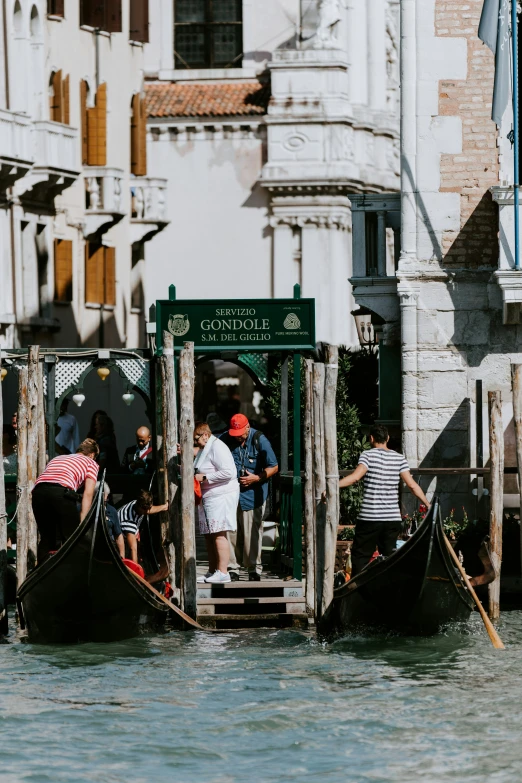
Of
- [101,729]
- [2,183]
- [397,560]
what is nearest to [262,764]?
[101,729]

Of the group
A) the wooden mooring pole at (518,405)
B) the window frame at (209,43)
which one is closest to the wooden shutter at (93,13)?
the window frame at (209,43)

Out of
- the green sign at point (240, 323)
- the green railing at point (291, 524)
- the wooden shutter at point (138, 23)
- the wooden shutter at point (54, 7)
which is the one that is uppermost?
the wooden shutter at point (138, 23)

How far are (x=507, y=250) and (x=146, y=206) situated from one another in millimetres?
13164

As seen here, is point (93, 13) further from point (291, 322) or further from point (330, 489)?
point (330, 489)

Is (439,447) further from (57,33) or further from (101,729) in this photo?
(57,33)

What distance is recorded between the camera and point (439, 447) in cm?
1617

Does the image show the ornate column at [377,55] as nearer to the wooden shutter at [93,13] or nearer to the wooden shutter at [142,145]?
the wooden shutter at [142,145]

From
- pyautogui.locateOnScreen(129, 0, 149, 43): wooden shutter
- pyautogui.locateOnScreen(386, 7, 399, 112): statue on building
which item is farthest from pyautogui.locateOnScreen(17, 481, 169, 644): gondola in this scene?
pyautogui.locateOnScreen(386, 7, 399, 112): statue on building

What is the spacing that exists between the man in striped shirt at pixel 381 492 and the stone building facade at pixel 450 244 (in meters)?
2.03

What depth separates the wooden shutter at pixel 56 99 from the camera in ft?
80.9

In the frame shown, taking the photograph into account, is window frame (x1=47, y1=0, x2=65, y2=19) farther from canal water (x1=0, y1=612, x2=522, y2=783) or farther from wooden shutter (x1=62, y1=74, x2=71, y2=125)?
canal water (x1=0, y1=612, x2=522, y2=783)

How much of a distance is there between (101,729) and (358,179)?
2120 centimetres

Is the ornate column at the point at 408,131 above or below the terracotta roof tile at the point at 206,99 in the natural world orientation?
below

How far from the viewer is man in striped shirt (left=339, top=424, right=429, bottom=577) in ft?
45.9
